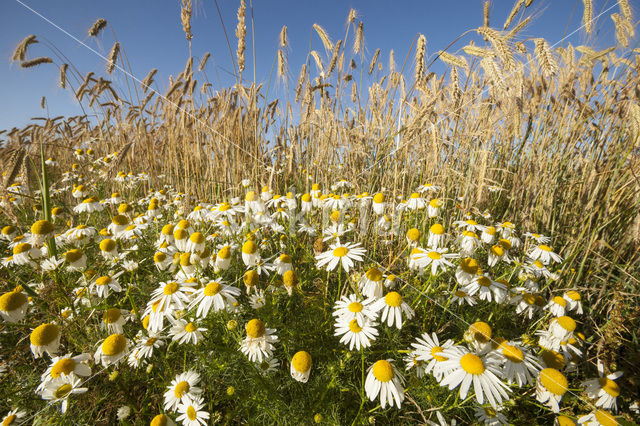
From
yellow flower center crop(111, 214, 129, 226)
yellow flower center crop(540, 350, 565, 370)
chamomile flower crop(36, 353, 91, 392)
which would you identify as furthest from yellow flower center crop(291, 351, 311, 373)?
yellow flower center crop(111, 214, 129, 226)

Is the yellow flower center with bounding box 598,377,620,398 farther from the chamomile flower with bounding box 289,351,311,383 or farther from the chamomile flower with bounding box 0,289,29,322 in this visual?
the chamomile flower with bounding box 0,289,29,322

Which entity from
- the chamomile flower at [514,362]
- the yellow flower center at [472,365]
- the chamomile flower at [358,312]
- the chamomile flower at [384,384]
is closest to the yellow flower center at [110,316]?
the chamomile flower at [358,312]

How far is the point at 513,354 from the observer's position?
3.48 feet

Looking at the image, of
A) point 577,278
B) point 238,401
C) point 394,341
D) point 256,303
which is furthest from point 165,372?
point 577,278

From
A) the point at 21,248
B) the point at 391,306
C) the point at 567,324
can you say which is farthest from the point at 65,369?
the point at 567,324

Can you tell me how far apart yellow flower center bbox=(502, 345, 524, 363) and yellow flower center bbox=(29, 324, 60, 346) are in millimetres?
1966

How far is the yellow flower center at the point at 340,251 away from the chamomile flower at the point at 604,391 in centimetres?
133

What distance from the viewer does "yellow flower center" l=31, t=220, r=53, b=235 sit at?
1.59 metres

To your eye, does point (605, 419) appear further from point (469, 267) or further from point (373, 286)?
point (373, 286)

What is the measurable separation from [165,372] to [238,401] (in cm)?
47

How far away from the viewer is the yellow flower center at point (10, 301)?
52.4 inches

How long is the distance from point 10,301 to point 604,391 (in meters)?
2.94

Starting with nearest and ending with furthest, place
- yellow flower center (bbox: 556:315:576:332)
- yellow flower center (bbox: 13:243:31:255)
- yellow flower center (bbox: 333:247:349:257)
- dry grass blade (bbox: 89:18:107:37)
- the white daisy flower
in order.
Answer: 1. yellow flower center (bbox: 556:315:576:332)
2. the white daisy flower
3. yellow flower center (bbox: 333:247:349:257)
4. yellow flower center (bbox: 13:243:31:255)
5. dry grass blade (bbox: 89:18:107:37)

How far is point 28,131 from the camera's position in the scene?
5.48 m
